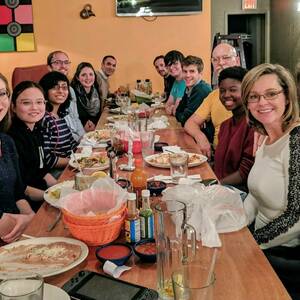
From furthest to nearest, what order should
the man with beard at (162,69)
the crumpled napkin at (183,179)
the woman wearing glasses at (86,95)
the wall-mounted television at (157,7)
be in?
the wall-mounted television at (157,7) < the man with beard at (162,69) < the woman wearing glasses at (86,95) < the crumpled napkin at (183,179)

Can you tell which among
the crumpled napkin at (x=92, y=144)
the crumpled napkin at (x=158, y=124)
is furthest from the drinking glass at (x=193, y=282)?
the crumpled napkin at (x=158, y=124)

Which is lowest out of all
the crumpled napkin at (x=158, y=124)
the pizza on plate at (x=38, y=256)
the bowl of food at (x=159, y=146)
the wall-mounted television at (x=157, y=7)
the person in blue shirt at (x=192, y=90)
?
the pizza on plate at (x=38, y=256)

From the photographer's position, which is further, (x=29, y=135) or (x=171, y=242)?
(x=29, y=135)

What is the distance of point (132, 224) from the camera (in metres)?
1.38

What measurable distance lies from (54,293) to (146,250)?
0.32 m

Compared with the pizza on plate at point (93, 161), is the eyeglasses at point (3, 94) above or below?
above

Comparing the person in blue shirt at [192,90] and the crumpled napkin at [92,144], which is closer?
the crumpled napkin at [92,144]

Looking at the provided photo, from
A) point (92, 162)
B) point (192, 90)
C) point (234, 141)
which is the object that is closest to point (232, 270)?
point (92, 162)

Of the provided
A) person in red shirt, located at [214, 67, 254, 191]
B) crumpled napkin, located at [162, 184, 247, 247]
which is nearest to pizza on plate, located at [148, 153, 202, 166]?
person in red shirt, located at [214, 67, 254, 191]

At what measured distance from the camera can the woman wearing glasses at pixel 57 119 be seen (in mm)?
3168

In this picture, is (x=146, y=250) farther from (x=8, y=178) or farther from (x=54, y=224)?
(x=8, y=178)

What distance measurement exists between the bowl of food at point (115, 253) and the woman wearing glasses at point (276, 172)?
64 centimetres

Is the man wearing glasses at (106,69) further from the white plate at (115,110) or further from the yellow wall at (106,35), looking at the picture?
the white plate at (115,110)

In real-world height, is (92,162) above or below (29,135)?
below
